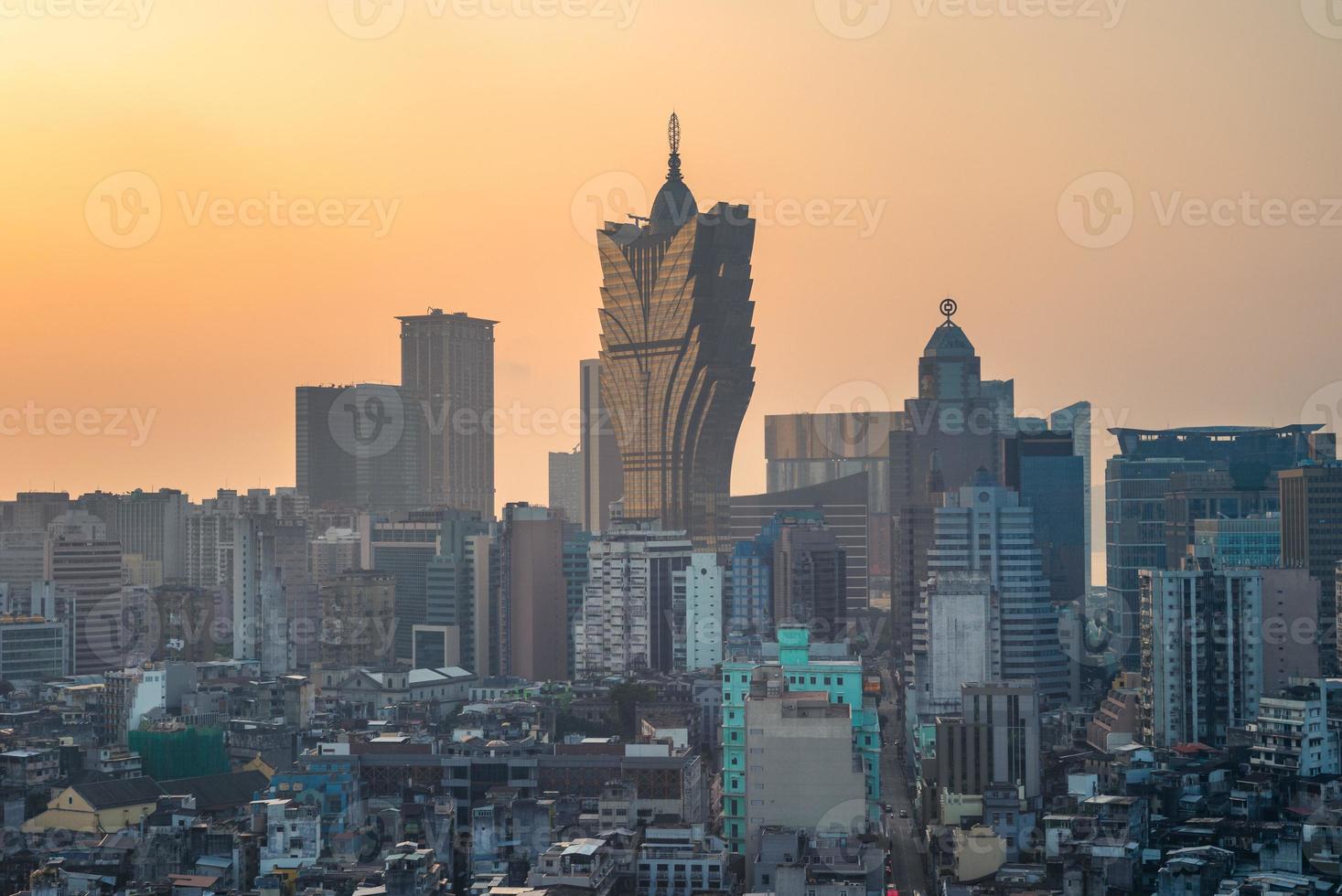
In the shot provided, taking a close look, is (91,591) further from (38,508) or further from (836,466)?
(836,466)

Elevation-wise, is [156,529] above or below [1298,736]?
above


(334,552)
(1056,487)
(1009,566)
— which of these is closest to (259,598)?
(334,552)

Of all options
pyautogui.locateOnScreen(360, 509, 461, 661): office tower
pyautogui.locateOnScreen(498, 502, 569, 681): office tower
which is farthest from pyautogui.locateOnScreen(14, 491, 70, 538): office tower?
pyautogui.locateOnScreen(498, 502, 569, 681): office tower

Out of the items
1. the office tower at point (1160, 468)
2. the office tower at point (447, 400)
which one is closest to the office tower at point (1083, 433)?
the office tower at point (1160, 468)

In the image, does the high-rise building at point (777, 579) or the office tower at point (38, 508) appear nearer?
the high-rise building at point (777, 579)

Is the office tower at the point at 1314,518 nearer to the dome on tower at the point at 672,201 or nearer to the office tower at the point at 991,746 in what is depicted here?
the office tower at the point at 991,746

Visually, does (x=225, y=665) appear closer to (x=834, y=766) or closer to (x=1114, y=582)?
(x=834, y=766)

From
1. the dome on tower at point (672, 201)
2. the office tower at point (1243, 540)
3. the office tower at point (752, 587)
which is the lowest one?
the office tower at point (752, 587)

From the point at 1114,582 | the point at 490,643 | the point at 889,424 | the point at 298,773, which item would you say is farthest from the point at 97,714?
the point at 889,424
